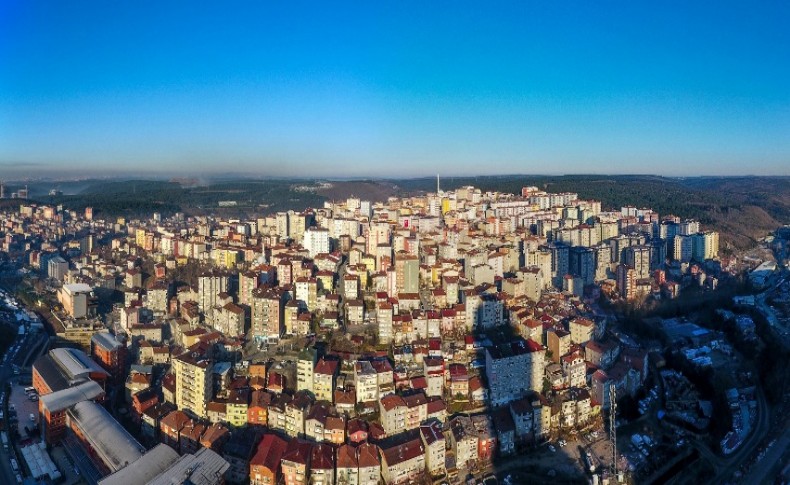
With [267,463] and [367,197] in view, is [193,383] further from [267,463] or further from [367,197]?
[367,197]

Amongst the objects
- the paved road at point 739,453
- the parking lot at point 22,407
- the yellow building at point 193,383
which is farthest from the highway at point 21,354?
the paved road at point 739,453

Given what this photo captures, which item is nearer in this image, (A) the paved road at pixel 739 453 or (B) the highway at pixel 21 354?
(A) the paved road at pixel 739 453

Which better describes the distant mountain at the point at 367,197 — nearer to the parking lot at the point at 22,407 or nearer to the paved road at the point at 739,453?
the paved road at the point at 739,453

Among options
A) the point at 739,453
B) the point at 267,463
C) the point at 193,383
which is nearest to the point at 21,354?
the point at 193,383

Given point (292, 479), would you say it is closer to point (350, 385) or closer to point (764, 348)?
Result: point (350, 385)

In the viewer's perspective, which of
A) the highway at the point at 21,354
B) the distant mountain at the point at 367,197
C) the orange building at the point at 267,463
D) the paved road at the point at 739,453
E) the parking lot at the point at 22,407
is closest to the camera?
the orange building at the point at 267,463

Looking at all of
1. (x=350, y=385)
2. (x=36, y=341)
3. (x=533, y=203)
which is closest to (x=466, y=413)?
(x=350, y=385)

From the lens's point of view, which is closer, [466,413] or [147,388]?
[466,413]

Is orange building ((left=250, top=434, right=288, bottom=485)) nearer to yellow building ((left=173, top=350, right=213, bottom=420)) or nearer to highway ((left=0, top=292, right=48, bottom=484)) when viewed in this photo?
yellow building ((left=173, top=350, right=213, bottom=420))
